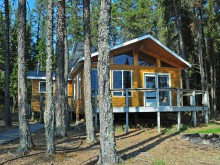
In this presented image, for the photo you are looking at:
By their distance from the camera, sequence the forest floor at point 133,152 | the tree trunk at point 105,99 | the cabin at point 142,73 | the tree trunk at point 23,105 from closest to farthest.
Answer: the tree trunk at point 105,99
the forest floor at point 133,152
the tree trunk at point 23,105
the cabin at point 142,73

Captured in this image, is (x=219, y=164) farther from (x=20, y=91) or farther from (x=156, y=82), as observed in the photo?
(x=156, y=82)

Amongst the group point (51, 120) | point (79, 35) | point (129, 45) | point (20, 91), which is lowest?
point (51, 120)

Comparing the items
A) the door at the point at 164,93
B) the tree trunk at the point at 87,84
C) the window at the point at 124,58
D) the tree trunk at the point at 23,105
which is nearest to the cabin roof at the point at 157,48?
the window at the point at 124,58

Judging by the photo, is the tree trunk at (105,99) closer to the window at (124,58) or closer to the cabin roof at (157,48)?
the cabin roof at (157,48)

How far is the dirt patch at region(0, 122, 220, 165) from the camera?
720 cm

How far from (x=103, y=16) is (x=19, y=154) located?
14.9ft

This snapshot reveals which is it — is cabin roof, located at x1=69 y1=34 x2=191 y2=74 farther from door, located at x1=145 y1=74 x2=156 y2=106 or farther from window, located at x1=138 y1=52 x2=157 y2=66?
door, located at x1=145 y1=74 x2=156 y2=106

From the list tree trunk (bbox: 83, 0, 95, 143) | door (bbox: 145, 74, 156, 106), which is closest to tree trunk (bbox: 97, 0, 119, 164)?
tree trunk (bbox: 83, 0, 95, 143)

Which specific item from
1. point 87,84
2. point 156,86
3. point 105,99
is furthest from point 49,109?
point 156,86

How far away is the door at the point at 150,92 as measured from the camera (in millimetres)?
16141

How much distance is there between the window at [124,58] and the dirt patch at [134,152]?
20.4 ft

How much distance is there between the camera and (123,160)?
22.6 ft

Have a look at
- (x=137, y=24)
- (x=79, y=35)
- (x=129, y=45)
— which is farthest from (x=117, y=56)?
(x=79, y=35)

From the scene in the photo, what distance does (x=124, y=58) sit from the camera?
1605 centimetres
